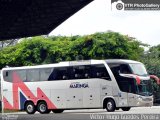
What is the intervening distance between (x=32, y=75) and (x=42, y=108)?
197cm

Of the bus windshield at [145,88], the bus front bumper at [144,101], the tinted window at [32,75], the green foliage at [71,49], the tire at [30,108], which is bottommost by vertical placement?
the tire at [30,108]

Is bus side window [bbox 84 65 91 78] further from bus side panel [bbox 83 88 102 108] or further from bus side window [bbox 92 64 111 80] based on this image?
bus side panel [bbox 83 88 102 108]

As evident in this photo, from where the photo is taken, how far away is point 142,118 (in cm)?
1727

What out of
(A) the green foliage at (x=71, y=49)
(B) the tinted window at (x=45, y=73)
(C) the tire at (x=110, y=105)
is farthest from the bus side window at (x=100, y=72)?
(A) the green foliage at (x=71, y=49)

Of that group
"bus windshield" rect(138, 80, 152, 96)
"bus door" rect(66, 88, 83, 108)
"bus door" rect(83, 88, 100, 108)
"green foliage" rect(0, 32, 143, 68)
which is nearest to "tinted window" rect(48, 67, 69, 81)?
"bus door" rect(66, 88, 83, 108)

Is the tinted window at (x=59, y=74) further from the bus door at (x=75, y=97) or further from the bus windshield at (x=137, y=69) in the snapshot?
the bus windshield at (x=137, y=69)

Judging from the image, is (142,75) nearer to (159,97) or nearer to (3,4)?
(3,4)

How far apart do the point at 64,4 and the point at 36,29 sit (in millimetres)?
4125

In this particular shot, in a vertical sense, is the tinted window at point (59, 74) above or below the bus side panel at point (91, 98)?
above

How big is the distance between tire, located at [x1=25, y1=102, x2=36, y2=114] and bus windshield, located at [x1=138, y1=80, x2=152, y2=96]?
6.29 metres

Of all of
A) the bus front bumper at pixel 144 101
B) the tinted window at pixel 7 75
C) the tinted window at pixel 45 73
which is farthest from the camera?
the tinted window at pixel 7 75

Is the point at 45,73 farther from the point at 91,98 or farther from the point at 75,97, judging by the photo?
the point at 91,98

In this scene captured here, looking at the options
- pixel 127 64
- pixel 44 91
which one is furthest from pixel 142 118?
pixel 44 91

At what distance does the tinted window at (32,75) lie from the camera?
84.6 feet
